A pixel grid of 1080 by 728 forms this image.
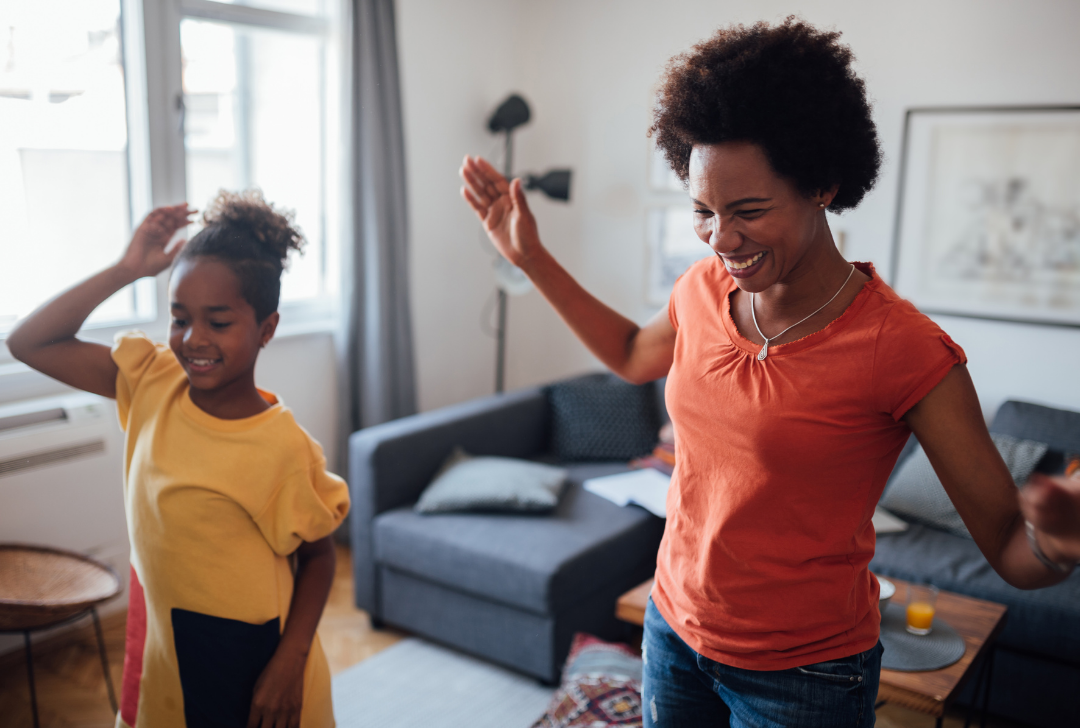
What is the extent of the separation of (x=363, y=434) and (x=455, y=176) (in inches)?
60.7

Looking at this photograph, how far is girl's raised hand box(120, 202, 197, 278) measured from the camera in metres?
1.25

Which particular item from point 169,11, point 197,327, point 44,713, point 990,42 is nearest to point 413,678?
point 44,713

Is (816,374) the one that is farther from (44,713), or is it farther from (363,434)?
(44,713)

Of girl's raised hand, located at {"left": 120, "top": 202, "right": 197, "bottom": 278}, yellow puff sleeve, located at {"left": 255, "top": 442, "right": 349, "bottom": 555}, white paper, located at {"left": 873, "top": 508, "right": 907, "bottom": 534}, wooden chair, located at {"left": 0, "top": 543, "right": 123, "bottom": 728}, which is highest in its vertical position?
girl's raised hand, located at {"left": 120, "top": 202, "right": 197, "bottom": 278}

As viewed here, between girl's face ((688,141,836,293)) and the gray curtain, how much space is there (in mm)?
2516

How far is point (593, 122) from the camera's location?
3.87 metres

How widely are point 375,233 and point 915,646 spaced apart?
93.2 inches

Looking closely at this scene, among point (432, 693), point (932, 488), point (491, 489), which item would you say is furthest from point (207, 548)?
point (932, 488)

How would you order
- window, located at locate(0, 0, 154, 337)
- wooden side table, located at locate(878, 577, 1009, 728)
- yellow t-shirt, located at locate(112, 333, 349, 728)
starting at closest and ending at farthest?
yellow t-shirt, located at locate(112, 333, 349, 728) < wooden side table, located at locate(878, 577, 1009, 728) < window, located at locate(0, 0, 154, 337)

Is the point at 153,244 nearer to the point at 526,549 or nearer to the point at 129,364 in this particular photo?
the point at 129,364

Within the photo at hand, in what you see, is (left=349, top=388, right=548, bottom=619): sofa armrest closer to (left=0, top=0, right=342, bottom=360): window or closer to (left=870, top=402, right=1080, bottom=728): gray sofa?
(left=0, top=0, right=342, bottom=360): window

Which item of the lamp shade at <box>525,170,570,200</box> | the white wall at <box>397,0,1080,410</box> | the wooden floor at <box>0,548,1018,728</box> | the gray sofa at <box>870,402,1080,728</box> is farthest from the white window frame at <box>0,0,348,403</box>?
the gray sofa at <box>870,402,1080,728</box>

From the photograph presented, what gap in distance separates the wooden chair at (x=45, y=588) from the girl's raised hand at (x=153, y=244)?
0.94 metres

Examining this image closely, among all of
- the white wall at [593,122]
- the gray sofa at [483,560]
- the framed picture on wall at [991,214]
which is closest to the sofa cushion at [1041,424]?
the white wall at [593,122]
